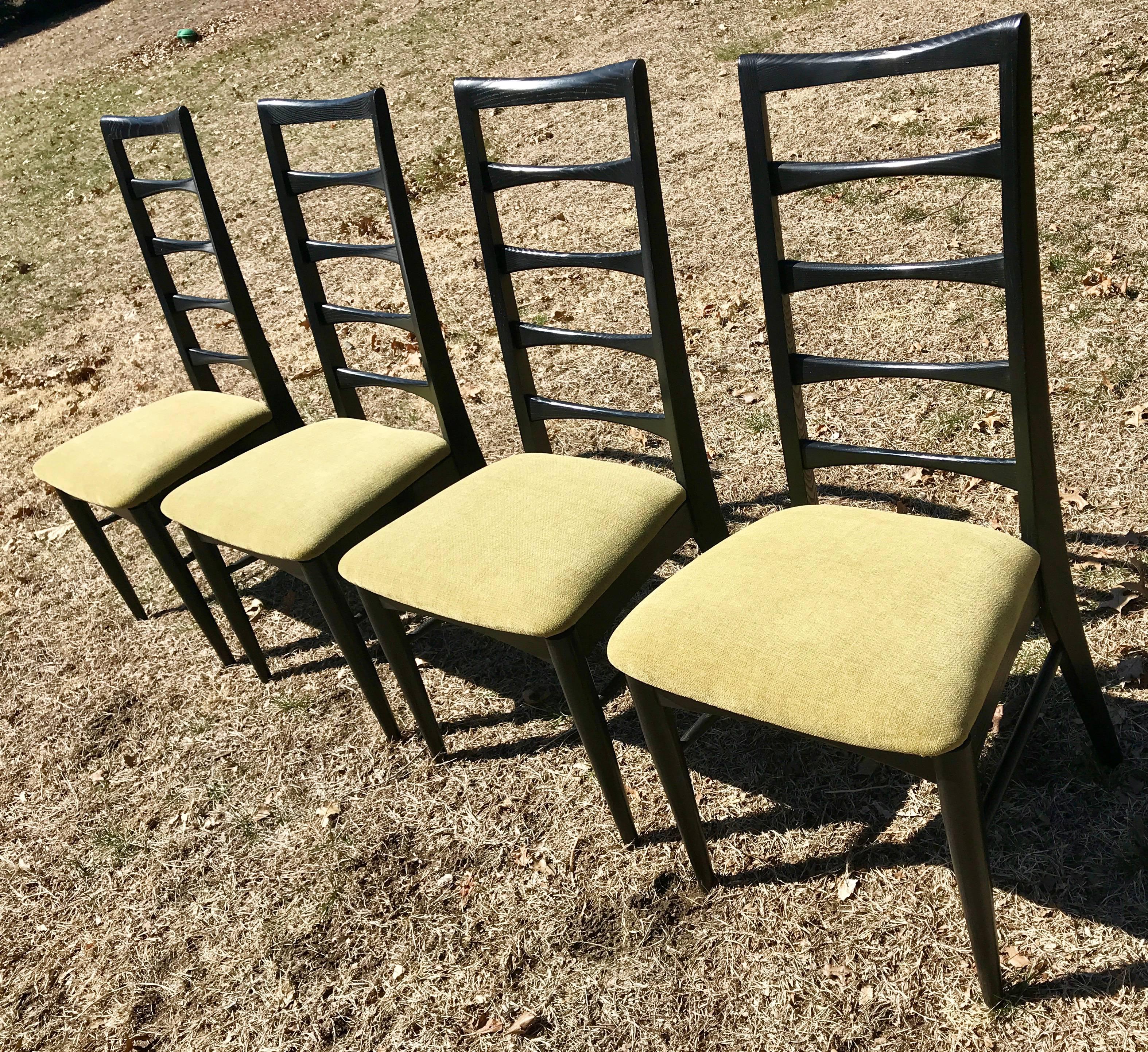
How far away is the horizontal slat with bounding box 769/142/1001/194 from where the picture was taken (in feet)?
5.07

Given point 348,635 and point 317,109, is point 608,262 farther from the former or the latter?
point 348,635

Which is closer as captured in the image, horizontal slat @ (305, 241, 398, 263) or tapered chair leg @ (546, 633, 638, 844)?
tapered chair leg @ (546, 633, 638, 844)

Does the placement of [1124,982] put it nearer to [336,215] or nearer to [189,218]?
[336,215]

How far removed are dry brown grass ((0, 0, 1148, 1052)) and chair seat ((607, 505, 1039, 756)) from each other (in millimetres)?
671

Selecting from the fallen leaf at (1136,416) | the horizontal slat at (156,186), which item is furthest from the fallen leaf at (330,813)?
the fallen leaf at (1136,416)

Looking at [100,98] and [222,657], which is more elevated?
[100,98]

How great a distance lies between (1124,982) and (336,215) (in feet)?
20.1

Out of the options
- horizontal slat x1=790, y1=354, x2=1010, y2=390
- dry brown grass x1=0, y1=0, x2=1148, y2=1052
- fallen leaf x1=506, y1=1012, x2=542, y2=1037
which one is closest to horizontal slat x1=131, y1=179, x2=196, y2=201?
dry brown grass x1=0, y1=0, x2=1148, y2=1052

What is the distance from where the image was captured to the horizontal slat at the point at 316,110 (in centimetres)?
236

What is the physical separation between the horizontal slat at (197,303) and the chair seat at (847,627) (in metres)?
1.89

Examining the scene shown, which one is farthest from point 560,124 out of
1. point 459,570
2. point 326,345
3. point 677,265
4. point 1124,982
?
point 1124,982

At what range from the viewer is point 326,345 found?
287 cm

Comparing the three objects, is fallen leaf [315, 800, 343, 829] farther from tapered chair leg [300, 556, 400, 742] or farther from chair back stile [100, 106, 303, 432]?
chair back stile [100, 106, 303, 432]

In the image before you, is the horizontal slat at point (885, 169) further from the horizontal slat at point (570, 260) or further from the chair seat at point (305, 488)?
the chair seat at point (305, 488)
